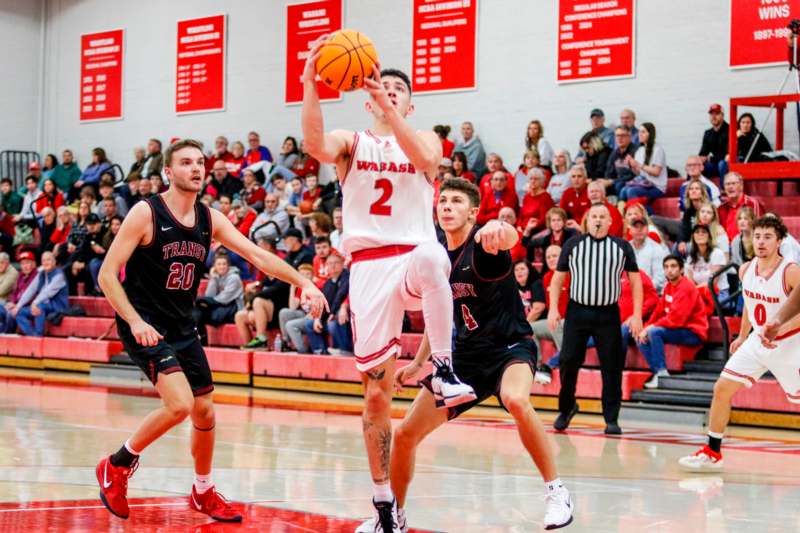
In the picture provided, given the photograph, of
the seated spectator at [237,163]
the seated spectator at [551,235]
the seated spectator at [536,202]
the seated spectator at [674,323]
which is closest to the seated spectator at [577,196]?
the seated spectator at [536,202]

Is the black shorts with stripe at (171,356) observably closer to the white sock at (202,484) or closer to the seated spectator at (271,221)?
the white sock at (202,484)

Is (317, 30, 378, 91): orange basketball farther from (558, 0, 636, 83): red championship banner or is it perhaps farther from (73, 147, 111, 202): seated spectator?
(73, 147, 111, 202): seated spectator

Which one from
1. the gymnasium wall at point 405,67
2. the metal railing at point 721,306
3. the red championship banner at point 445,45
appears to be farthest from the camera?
the red championship banner at point 445,45

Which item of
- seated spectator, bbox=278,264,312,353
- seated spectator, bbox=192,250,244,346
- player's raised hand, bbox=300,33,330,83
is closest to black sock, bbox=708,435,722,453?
player's raised hand, bbox=300,33,330,83

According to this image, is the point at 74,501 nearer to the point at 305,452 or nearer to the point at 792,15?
the point at 305,452

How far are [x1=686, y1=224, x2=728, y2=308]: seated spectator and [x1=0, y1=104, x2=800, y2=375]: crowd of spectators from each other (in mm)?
15

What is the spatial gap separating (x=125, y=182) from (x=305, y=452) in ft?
44.9

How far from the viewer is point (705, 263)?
41.5 feet

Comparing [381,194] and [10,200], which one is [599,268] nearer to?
[381,194]

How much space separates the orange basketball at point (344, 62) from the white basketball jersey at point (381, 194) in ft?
1.08

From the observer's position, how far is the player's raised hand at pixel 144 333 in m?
5.58

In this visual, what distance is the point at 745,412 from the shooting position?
11.5 metres

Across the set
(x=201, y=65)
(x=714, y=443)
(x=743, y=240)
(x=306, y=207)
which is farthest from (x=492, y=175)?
(x=201, y=65)

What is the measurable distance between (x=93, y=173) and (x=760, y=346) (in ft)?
55.4
